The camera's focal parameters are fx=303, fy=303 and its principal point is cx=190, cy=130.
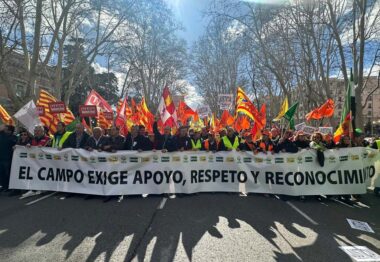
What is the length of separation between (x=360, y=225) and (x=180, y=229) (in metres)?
3.26

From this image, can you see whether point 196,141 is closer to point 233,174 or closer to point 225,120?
point 233,174

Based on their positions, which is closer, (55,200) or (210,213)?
(210,213)

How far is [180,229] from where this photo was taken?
5012 millimetres

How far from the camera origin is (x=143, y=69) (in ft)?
103

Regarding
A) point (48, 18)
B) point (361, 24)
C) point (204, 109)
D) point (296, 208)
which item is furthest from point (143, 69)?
point (296, 208)

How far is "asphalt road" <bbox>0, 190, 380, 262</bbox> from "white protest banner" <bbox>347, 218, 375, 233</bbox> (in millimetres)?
111

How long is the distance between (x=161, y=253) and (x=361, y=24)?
1272 cm

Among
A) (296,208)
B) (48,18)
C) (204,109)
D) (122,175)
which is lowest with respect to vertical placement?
(296,208)

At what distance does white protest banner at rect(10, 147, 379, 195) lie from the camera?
7.25 metres

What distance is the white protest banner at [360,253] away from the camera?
4066mm

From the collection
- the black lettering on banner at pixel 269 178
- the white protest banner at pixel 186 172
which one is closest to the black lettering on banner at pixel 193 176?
the white protest banner at pixel 186 172

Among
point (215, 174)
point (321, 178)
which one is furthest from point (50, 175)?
point (321, 178)

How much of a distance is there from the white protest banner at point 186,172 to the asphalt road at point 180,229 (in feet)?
1.16

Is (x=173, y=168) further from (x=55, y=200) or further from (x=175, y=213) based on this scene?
(x=55, y=200)
